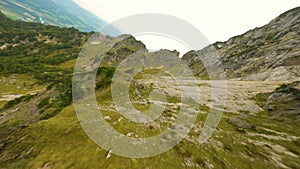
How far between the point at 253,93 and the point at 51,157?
73083 mm

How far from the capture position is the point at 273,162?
29.7 meters

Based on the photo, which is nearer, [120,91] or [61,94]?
[120,91]

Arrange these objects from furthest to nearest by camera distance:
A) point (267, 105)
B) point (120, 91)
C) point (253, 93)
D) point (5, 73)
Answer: point (5, 73), point (253, 93), point (267, 105), point (120, 91)

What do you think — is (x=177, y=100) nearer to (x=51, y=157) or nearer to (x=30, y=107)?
(x=51, y=157)

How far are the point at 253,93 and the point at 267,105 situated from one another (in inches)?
614

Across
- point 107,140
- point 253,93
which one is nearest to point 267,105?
point 253,93

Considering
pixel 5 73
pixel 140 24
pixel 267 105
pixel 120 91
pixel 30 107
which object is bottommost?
pixel 5 73

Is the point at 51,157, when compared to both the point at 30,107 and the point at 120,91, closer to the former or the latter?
the point at 120,91

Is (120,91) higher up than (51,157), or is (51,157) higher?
(120,91)

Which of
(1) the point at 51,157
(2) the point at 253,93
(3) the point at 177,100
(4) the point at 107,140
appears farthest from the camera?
(2) the point at 253,93

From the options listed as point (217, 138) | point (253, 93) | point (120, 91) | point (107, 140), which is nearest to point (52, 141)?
point (107, 140)

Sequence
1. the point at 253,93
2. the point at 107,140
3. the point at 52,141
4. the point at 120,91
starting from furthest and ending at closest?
the point at 253,93, the point at 120,91, the point at 52,141, the point at 107,140

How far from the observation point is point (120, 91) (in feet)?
173

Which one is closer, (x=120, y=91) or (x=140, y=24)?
(x=140, y=24)
